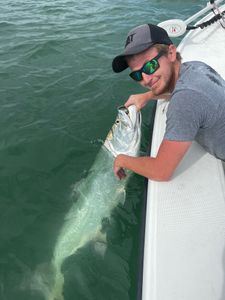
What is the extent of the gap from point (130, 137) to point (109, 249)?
1.25 m

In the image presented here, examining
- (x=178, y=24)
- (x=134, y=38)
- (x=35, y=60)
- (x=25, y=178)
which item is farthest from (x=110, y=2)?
(x=134, y=38)

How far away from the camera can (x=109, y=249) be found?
380 cm

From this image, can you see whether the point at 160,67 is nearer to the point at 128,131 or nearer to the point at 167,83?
the point at 167,83

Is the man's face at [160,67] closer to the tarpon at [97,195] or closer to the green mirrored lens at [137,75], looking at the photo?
the green mirrored lens at [137,75]

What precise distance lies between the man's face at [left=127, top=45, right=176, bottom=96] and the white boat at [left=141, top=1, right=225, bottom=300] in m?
0.86

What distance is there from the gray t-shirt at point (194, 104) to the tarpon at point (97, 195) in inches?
49.3

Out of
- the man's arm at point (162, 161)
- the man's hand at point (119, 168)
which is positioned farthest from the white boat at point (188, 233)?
the man's hand at point (119, 168)

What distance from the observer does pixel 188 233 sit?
293 cm

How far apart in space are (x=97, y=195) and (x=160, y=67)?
1718 millimetres

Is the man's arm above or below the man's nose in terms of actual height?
below

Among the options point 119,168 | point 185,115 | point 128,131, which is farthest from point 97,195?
point 185,115

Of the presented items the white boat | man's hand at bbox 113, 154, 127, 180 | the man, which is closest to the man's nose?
the man

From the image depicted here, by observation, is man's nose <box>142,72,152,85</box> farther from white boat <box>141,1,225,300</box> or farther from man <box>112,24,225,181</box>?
white boat <box>141,1,225,300</box>

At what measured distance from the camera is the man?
291 cm
